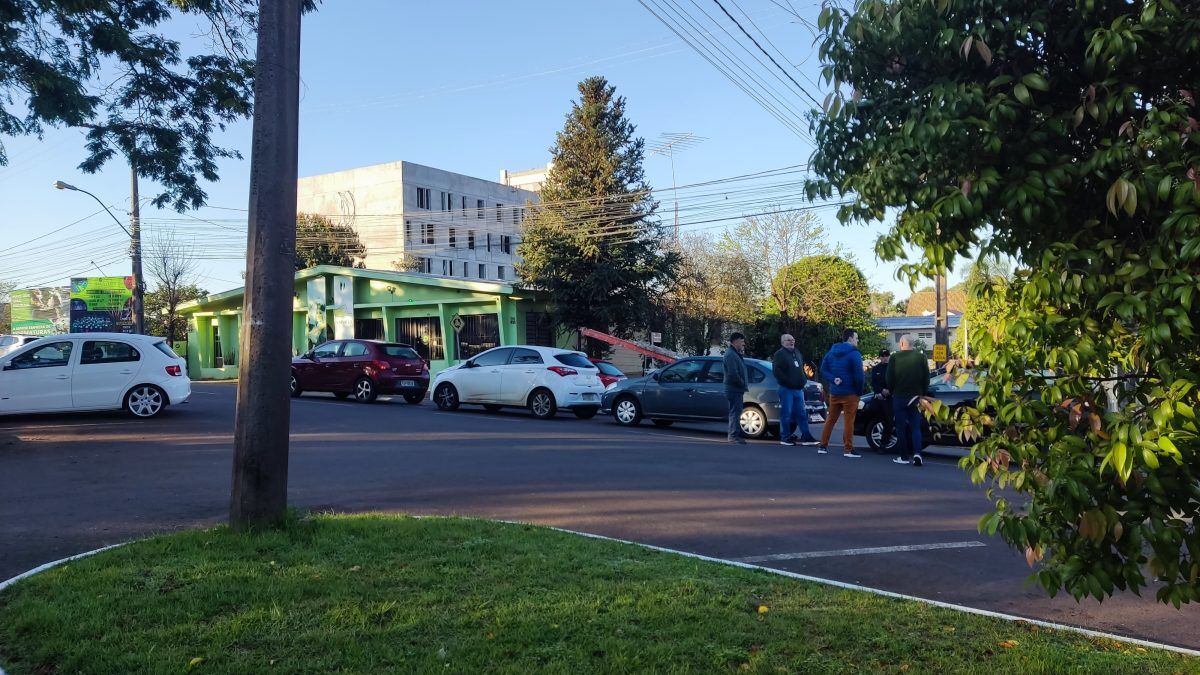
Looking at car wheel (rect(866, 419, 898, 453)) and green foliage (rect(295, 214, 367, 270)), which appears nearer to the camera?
car wheel (rect(866, 419, 898, 453))

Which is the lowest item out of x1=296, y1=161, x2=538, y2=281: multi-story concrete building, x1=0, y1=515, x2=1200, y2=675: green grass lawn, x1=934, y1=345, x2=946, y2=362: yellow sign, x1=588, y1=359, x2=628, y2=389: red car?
x1=0, y1=515, x2=1200, y2=675: green grass lawn

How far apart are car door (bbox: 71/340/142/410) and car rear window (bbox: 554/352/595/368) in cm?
816

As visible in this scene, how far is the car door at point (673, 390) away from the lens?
16781 mm

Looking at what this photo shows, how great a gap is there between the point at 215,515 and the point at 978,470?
6.76 metres

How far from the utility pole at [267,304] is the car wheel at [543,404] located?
12.6 metres

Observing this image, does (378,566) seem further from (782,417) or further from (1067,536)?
(782,417)

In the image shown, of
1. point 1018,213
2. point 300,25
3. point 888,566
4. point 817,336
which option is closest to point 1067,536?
point 1018,213

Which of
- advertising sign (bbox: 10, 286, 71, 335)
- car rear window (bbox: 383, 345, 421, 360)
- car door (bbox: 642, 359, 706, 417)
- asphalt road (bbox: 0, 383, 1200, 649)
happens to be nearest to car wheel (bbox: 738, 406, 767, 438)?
car door (bbox: 642, 359, 706, 417)

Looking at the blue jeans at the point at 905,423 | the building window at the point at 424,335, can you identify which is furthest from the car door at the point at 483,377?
the building window at the point at 424,335

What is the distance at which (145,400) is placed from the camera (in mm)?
16406

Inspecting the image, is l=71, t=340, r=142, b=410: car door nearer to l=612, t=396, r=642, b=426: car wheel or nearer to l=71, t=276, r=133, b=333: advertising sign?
l=612, t=396, r=642, b=426: car wheel

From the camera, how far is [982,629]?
4.70 m

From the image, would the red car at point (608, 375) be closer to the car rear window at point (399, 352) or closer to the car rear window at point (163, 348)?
the car rear window at point (399, 352)

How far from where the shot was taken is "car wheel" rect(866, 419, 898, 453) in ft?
45.7
